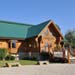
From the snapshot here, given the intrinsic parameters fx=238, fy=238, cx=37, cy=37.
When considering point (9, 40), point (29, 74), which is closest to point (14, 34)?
point (9, 40)

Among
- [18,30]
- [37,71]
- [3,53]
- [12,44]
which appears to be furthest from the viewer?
[18,30]

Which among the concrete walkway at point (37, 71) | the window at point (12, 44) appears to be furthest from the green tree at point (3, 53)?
the concrete walkway at point (37, 71)

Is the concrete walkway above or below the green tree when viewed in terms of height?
below

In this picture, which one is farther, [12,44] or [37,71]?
[12,44]

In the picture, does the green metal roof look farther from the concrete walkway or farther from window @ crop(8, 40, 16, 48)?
the concrete walkway

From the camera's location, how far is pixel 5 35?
4288cm

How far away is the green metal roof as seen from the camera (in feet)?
144

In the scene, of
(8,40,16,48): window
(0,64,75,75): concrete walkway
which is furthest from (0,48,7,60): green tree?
(0,64,75,75): concrete walkway

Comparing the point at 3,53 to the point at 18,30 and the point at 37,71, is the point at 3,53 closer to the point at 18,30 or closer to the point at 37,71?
the point at 18,30

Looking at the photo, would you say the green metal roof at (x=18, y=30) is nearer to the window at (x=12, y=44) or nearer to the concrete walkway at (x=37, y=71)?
the window at (x=12, y=44)

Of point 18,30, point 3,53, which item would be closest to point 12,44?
point 18,30

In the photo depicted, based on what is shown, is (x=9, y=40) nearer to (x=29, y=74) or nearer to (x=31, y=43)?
(x=31, y=43)

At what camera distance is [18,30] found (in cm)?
4653

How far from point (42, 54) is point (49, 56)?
6.41ft
